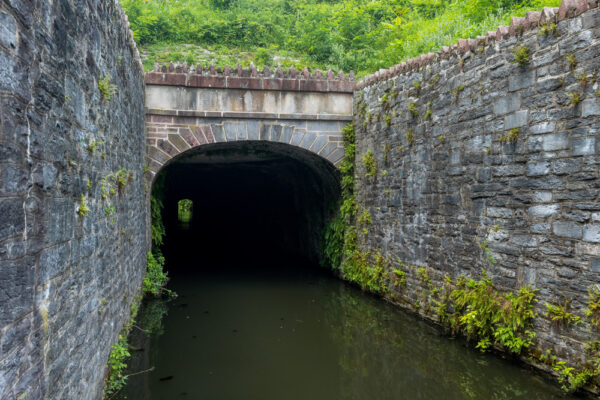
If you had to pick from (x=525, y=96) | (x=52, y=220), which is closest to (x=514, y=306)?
(x=525, y=96)

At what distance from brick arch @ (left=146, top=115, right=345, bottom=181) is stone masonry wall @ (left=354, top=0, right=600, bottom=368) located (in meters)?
1.81

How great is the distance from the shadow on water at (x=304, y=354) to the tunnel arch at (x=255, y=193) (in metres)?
3.01

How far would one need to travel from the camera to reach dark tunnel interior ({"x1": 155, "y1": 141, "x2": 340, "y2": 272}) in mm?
10758

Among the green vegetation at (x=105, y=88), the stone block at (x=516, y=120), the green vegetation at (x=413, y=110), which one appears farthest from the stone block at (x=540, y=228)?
the green vegetation at (x=105, y=88)

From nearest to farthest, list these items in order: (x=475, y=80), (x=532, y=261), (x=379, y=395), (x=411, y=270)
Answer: (x=379, y=395) → (x=532, y=261) → (x=475, y=80) → (x=411, y=270)

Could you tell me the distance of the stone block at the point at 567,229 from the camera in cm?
433

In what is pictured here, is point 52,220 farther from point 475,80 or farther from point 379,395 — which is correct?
point 475,80

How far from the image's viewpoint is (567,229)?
4.45m

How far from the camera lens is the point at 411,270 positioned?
717 centimetres

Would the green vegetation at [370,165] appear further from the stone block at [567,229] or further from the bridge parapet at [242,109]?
the stone block at [567,229]

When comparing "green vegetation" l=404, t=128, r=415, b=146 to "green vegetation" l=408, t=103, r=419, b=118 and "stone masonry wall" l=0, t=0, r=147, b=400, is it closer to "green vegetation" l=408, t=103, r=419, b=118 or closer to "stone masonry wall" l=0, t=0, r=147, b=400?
"green vegetation" l=408, t=103, r=419, b=118

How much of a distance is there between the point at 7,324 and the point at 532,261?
4.80 m

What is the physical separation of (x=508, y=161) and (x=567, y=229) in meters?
1.06

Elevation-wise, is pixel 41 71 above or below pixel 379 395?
above
